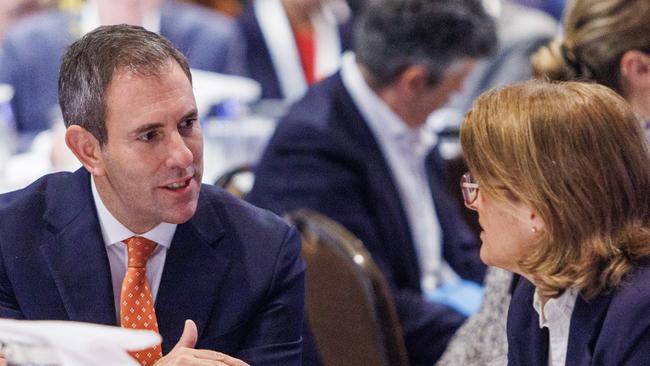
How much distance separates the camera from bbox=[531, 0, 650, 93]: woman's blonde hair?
279 cm

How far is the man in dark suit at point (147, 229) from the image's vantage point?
76.0 inches

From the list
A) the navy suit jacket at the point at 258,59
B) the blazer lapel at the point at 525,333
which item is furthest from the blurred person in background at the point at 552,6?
the blazer lapel at the point at 525,333

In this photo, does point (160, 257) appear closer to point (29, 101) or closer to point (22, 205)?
point (22, 205)

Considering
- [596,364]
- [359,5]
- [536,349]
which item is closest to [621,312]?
[596,364]

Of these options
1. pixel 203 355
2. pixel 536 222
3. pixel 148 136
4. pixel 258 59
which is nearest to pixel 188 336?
pixel 203 355

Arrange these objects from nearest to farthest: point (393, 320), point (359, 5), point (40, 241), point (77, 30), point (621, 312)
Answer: point (621, 312) → point (40, 241) → point (393, 320) → point (77, 30) → point (359, 5)

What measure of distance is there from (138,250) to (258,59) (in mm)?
4337

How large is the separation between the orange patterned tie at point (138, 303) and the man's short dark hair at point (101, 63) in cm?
23

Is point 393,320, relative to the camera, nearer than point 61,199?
No

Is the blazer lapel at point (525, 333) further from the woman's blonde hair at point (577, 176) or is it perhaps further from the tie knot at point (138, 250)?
the tie knot at point (138, 250)

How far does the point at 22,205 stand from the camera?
6.84 ft

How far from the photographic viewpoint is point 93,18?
17.2 ft

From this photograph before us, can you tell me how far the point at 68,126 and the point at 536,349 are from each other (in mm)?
900

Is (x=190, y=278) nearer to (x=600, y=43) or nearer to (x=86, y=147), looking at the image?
(x=86, y=147)
